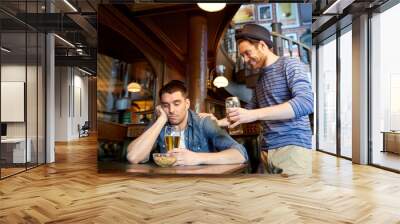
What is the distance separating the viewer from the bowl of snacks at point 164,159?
Answer: 234 inches

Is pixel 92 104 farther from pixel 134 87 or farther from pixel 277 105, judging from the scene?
pixel 277 105

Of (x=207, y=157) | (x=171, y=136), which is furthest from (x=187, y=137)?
(x=207, y=157)

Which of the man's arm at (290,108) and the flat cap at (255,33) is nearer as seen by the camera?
the man's arm at (290,108)

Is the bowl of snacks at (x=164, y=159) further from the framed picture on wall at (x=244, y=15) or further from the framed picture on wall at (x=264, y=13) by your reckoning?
the framed picture on wall at (x=264, y=13)

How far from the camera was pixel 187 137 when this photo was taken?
5969 millimetres

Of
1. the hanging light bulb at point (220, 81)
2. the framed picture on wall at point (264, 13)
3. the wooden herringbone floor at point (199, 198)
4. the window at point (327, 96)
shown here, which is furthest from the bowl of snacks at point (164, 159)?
the window at point (327, 96)

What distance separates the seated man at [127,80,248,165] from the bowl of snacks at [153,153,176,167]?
0.06 metres

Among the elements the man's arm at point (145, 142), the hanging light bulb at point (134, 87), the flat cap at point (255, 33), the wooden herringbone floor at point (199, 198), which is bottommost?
the wooden herringbone floor at point (199, 198)

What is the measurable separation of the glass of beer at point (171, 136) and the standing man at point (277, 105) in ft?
2.20

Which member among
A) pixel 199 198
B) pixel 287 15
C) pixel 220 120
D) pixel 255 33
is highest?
pixel 287 15

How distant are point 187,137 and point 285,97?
157 cm

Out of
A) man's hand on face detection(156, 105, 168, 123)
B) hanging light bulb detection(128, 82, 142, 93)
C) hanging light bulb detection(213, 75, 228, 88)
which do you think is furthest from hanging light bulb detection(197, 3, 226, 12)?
man's hand on face detection(156, 105, 168, 123)

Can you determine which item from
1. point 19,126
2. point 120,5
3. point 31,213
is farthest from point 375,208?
point 19,126

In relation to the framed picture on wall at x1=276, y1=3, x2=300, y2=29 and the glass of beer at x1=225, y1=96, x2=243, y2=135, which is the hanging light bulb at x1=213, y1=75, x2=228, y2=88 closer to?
the glass of beer at x1=225, y1=96, x2=243, y2=135
